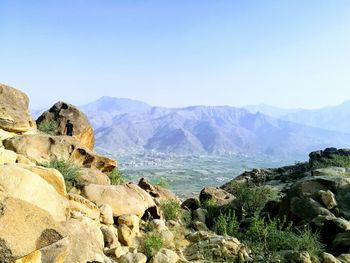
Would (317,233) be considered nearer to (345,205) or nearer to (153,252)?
(345,205)

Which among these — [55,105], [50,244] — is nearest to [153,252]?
[50,244]

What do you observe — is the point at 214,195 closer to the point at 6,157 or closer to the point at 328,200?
the point at 328,200

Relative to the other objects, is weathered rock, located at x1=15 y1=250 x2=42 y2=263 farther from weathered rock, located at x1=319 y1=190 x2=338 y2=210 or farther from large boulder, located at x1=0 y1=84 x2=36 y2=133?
weathered rock, located at x1=319 y1=190 x2=338 y2=210

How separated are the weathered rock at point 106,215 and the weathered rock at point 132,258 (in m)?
2.15

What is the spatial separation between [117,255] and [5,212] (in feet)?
14.1

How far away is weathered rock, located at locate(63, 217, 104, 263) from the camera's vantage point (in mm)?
8930

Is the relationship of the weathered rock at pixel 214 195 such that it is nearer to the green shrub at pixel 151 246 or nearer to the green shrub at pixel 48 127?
the green shrub at pixel 48 127

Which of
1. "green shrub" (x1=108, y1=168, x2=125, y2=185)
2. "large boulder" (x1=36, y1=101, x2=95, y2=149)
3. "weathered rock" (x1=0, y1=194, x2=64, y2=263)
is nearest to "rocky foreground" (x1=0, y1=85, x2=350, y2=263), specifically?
"weathered rock" (x1=0, y1=194, x2=64, y2=263)

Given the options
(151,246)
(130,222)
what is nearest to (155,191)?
(130,222)

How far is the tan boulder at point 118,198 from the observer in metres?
13.7

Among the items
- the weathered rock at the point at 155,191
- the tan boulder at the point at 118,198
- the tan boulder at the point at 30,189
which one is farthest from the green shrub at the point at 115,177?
the tan boulder at the point at 30,189

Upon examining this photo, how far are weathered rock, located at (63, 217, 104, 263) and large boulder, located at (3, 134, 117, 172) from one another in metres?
7.15

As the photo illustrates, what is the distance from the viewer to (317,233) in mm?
15680

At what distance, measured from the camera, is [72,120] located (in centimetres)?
2936
